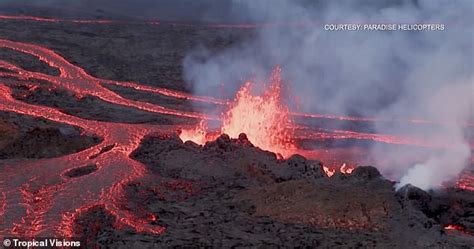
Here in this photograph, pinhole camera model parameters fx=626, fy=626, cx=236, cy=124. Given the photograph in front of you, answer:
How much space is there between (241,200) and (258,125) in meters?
9.25

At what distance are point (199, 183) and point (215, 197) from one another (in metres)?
1.34

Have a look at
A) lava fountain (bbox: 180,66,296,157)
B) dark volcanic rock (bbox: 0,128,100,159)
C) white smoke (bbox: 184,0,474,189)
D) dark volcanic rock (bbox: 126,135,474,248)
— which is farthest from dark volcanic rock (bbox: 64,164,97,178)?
white smoke (bbox: 184,0,474,189)

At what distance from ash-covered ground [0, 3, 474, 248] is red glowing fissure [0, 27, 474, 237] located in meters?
0.39

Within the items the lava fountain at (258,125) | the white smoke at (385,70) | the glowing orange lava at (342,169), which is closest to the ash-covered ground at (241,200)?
the glowing orange lava at (342,169)

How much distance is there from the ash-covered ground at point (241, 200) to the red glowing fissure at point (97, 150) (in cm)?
39

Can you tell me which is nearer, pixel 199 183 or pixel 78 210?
pixel 78 210

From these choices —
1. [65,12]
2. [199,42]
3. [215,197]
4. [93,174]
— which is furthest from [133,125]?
[65,12]

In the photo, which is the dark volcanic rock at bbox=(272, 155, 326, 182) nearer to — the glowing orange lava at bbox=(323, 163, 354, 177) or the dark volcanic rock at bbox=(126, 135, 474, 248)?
the dark volcanic rock at bbox=(126, 135, 474, 248)

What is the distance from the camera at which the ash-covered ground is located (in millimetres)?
13711

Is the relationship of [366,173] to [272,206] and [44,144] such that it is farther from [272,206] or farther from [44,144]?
[44,144]

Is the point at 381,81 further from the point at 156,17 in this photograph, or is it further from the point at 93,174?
the point at 156,17

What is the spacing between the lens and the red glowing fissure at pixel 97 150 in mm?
14938

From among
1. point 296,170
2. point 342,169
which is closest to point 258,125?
point 342,169

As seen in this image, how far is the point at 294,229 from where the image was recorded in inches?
559
